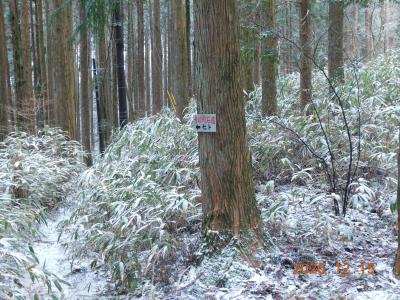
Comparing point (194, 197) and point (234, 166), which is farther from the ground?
point (234, 166)

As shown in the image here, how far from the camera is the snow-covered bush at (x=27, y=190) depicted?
11.2ft

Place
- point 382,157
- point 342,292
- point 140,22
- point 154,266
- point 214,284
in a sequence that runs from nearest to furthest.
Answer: point 342,292, point 214,284, point 154,266, point 382,157, point 140,22

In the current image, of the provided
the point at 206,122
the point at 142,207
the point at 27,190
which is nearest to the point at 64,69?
the point at 27,190

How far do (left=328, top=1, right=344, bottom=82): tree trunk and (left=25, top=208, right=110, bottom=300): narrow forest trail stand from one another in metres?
4.70

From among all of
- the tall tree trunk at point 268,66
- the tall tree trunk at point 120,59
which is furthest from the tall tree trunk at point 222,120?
the tall tree trunk at point 120,59

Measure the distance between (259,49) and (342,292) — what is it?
5.05 metres

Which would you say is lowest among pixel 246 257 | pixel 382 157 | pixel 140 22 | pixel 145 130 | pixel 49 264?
pixel 49 264

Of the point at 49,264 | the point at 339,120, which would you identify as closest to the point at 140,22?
the point at 339,120

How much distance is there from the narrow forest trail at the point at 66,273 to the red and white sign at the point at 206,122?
1.71 metres

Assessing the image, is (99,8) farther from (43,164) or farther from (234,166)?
(234,166)

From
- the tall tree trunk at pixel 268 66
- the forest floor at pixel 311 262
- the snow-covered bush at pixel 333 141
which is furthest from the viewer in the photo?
the tall tree trunk at pixel 268 66

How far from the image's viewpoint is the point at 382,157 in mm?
4684

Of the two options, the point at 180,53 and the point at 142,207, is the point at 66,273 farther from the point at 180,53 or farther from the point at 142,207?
the point at 180,53
